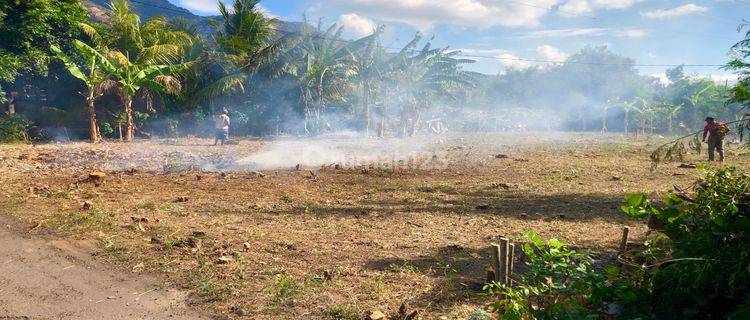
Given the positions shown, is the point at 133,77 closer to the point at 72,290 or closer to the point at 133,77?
the point at 133,77

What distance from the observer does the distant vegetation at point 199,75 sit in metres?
16.8

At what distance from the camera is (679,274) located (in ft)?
8.70

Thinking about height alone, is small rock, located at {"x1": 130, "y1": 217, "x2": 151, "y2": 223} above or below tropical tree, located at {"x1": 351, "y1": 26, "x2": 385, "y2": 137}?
below

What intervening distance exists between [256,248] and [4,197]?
5675 mm

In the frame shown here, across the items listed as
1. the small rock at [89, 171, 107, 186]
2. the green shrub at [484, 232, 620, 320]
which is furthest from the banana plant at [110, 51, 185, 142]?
the green shrub at [484, 232, 620, 320]

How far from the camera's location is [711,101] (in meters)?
36.5

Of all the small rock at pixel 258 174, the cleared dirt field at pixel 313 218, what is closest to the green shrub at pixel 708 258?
the cleared dirt field at pixel 313 218

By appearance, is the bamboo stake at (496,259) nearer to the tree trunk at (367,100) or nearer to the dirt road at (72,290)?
the dirt road at (72,290)

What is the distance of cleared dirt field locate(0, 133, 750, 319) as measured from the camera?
15.5 feet

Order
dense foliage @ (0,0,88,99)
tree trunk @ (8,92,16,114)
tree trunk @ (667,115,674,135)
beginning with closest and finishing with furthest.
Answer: dense foliage @ (0,0,88,99)
tree trunk @ (8,92,16,114)
tree trunk @ (667,115,674,135)

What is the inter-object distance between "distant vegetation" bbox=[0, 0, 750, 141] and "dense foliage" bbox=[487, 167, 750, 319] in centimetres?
744

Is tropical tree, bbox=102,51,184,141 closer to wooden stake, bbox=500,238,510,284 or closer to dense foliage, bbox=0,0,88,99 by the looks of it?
dense foliage, bbox=0,0,88,99

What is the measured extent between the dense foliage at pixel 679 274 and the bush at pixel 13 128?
18.6m

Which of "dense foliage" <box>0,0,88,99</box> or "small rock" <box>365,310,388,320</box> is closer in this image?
"small rock" <box>365,310,388,320</box>
